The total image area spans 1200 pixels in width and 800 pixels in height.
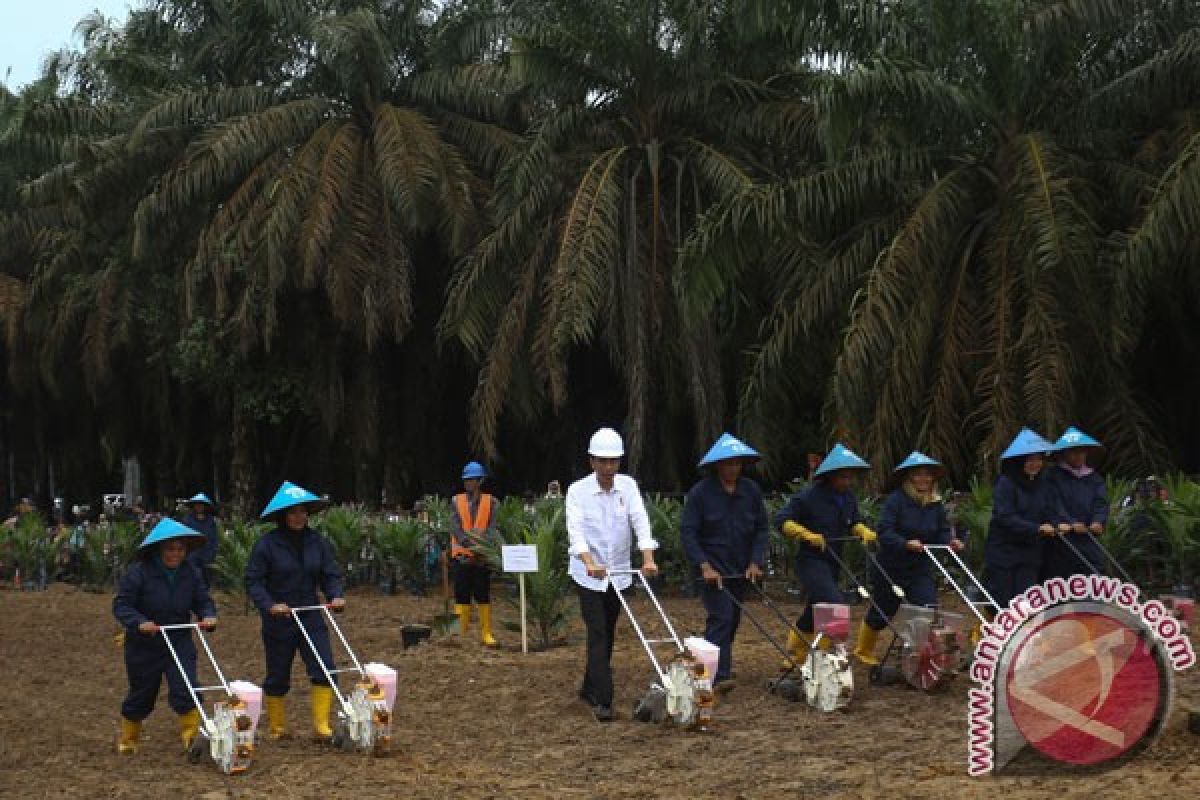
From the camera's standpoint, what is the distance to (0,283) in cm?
3831

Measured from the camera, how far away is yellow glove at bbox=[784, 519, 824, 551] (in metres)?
11.2

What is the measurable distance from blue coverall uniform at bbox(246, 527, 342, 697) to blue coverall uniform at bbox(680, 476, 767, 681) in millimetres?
2353

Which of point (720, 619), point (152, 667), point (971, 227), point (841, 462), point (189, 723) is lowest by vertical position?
point (189, 723)

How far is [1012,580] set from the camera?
1144 centimetres

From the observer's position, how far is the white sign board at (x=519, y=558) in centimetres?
1449

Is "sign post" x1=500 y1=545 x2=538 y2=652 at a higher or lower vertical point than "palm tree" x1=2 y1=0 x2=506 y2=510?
lower

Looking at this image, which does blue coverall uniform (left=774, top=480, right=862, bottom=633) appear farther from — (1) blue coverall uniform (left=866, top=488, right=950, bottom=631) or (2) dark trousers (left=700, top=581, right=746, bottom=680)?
(2) dark trousers (left=700, top=581, right=746, bottom=680)

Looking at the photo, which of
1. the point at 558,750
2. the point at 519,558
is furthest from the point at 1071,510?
the point at 519,558

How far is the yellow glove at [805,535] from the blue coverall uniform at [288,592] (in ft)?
9.88

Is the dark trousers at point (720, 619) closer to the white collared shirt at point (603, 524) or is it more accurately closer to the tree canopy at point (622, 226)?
the white collared shirt at point (603, 524)

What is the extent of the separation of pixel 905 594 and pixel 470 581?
524 centimetres

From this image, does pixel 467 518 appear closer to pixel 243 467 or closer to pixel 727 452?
pixel 727 452

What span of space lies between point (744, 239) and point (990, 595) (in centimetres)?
906

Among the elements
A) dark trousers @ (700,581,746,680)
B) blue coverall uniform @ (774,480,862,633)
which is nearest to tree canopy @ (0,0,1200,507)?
blue coverall uniform @ (774,480,862,633)
